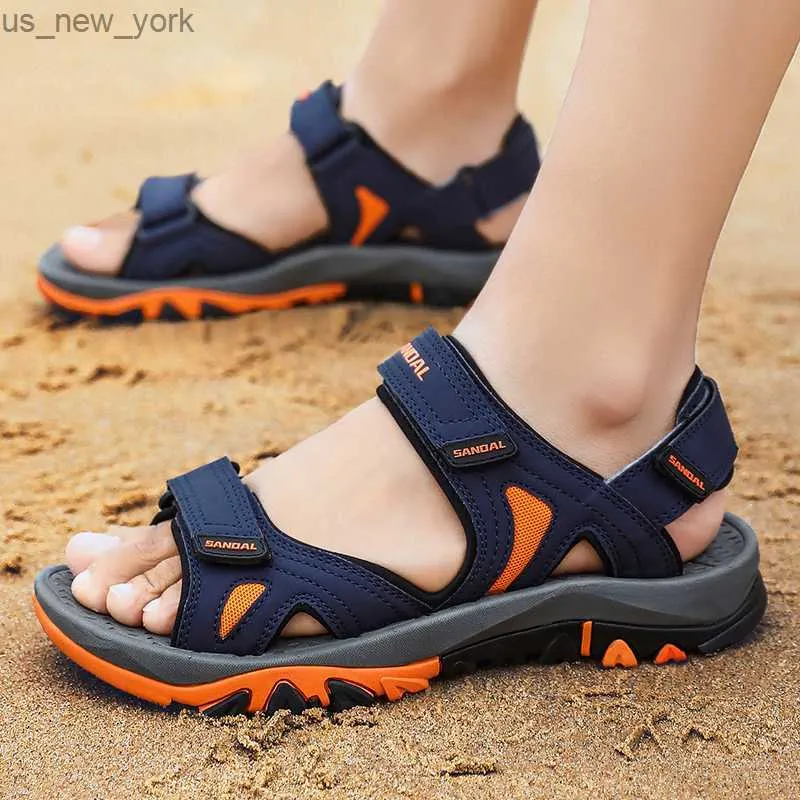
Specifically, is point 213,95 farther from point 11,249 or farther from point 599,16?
point 599,16

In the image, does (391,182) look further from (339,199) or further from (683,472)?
(683,472)

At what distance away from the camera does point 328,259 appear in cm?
180

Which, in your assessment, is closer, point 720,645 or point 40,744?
point 40,744

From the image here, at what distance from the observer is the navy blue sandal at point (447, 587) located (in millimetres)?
937

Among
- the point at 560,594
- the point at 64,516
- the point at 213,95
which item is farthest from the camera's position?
the point at 213,95

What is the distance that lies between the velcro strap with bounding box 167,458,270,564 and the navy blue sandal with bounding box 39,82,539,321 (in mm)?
800

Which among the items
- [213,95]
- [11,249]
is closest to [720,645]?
[11,249]

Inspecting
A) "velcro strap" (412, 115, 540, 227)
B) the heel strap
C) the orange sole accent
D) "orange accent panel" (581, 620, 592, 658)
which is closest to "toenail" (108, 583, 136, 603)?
the heel strap

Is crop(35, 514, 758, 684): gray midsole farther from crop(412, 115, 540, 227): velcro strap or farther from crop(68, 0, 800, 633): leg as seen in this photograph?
crop(412, 115, 540, 227): velcro strap

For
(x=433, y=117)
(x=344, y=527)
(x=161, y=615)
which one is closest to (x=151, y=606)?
(x=161, y=615)

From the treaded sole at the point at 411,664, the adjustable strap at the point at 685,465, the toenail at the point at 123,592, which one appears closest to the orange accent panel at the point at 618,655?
the treaded sole at the point at 411,664

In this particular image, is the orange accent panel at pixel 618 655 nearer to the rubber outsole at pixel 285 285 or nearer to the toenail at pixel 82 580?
the toenail at pixel 82 580

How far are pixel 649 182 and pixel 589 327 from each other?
12 centimetres

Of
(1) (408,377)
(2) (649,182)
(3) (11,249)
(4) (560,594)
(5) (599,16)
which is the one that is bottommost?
(3) (11,249)
